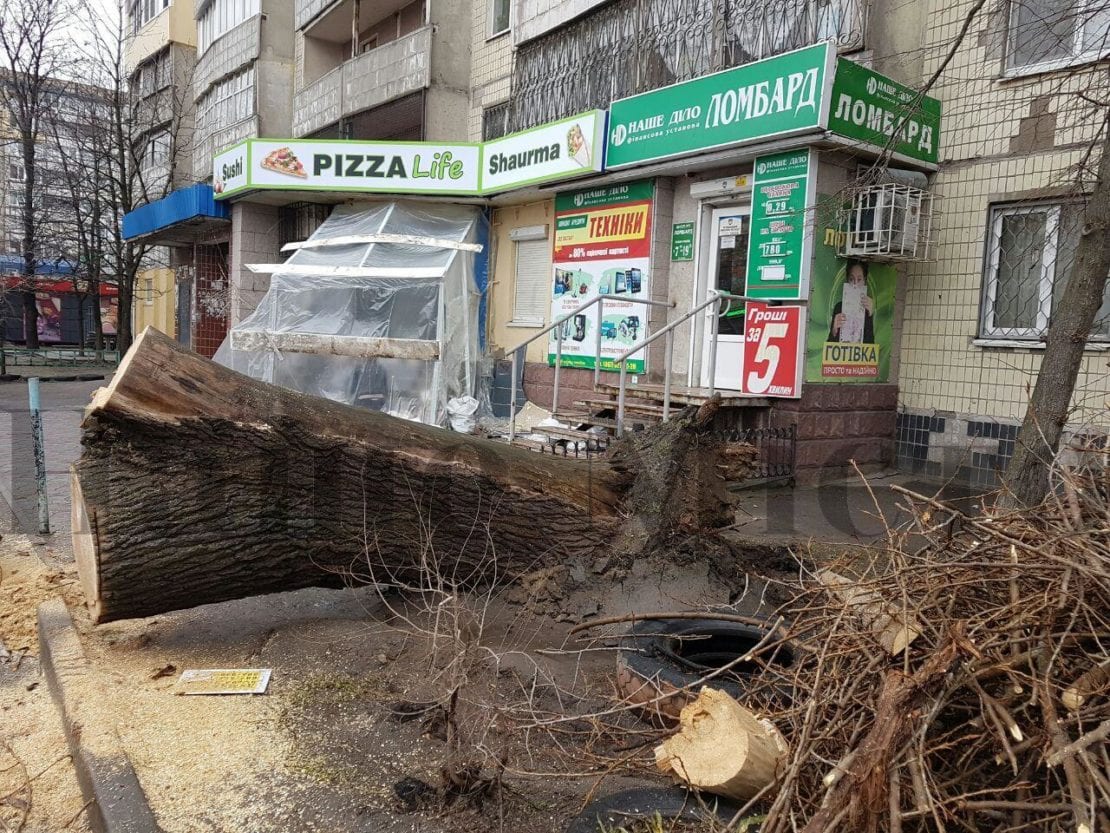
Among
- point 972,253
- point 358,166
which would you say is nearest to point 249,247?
point 358,166

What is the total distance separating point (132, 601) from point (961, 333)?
7618 mm

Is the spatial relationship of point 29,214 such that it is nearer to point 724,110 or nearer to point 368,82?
point 368,82

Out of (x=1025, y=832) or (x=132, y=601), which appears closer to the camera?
(x=1025, y=832)

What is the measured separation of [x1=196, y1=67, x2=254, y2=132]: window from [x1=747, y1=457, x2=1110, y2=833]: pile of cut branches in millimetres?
18848

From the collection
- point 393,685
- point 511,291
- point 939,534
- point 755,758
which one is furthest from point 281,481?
point 511,291

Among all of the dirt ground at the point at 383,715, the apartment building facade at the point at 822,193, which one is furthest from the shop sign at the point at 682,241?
the dirt ground at the point at 383,715

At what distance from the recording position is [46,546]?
630 centimetres

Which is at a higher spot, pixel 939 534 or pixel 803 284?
pixel 803 284

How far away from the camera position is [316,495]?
4277 millimetres

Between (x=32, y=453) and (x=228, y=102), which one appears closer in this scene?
(x=32, y=453)

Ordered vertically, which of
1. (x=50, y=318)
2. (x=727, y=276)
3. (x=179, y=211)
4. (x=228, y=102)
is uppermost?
(x=228, y=102)

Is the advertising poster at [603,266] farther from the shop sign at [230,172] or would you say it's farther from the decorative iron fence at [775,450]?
the shop sign at [230,172]

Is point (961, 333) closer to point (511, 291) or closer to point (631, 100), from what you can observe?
point (631, 100)

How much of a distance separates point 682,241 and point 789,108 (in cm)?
247
